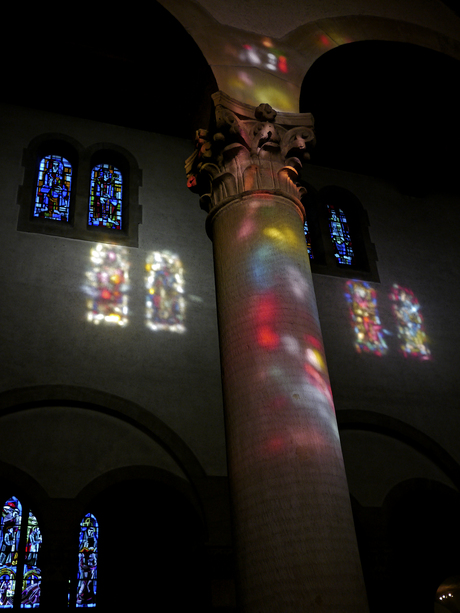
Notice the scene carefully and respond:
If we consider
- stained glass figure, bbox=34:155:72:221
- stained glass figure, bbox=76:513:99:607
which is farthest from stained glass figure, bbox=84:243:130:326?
stained glass figure, bbox=76:513:99:607

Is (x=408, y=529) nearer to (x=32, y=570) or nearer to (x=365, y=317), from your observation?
(x=365, y=317)

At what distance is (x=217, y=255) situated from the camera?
3998 mm

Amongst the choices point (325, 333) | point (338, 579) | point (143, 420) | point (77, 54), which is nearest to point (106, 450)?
point (143, 420)

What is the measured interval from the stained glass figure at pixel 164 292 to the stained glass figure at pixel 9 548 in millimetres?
2427

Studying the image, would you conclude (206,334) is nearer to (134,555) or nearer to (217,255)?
(134,555)

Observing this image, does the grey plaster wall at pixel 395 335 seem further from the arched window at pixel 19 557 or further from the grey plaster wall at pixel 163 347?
the arched window at pixel 19 557

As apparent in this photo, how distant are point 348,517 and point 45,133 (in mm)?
6861

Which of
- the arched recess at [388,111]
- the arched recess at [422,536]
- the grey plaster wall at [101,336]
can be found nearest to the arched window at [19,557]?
the grey plaster wall at [101,336]

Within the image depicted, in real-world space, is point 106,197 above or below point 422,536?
above

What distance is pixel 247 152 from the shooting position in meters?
4.38

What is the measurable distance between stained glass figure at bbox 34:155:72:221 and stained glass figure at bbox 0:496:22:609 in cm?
341

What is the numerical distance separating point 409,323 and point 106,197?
4493mm

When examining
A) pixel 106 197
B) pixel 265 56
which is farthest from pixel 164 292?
pixel 265 56

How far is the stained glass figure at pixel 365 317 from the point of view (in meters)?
8.55
